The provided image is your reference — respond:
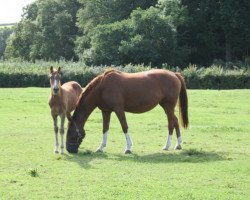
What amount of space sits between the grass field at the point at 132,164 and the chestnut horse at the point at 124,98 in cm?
70

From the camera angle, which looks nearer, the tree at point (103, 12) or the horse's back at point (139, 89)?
the horse's back at point (139, 89)

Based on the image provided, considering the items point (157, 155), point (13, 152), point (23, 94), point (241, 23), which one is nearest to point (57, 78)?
point (13, 152)

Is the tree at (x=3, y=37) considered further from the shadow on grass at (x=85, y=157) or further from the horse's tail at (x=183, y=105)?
the shadow on grass at (x=85, y=157)

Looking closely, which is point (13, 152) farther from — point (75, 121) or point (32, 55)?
point (32, 55)

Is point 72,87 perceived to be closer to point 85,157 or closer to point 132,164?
point 85,157

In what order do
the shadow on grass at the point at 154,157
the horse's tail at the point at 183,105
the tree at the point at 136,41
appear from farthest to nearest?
the tree at the point at 136,41 → the horse's tail at the point at 183,105 → the shadow on grass at the point at 154,157

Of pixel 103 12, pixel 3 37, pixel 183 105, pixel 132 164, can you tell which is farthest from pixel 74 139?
pixel 3 37

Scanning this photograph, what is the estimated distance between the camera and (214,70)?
1956 inches

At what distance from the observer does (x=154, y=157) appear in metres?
14.3

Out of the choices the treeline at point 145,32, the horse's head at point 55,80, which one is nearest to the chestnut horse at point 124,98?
the horse's head at point 55,80

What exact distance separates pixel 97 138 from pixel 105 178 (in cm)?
670

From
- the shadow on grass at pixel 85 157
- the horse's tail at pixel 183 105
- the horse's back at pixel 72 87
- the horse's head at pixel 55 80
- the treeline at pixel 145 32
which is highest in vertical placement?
the treeline at pixel 145 32

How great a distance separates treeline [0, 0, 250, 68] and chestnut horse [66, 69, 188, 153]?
37.6m

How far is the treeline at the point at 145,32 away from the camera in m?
60.1
